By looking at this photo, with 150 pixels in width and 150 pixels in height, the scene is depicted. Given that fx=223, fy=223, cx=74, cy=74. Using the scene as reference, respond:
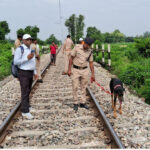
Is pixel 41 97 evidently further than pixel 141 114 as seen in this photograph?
Yes

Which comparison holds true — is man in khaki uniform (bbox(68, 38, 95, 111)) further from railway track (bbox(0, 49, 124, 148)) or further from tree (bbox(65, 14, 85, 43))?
tree (bbox(65, 14, 85, 43))

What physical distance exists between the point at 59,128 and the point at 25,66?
1.60 metres

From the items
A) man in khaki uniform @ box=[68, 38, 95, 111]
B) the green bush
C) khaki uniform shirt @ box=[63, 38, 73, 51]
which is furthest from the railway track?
the green bush

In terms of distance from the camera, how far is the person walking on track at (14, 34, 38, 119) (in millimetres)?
4914

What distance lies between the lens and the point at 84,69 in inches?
223

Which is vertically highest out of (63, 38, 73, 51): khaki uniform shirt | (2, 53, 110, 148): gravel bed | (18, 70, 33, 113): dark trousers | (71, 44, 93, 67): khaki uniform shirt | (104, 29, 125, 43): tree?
(104, 29, 125, 43): tree

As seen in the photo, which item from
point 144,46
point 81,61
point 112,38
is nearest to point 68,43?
point 144,46

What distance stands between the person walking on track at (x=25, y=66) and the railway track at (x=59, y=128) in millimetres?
293

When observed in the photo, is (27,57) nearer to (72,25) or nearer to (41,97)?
(41,97)

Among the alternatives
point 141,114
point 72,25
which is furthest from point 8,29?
point 141,114

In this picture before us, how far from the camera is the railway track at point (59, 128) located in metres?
3.98

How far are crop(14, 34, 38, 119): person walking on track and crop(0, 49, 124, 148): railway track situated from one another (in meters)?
0.29

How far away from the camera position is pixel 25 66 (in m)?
5.10

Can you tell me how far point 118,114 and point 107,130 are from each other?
1.21 meters
